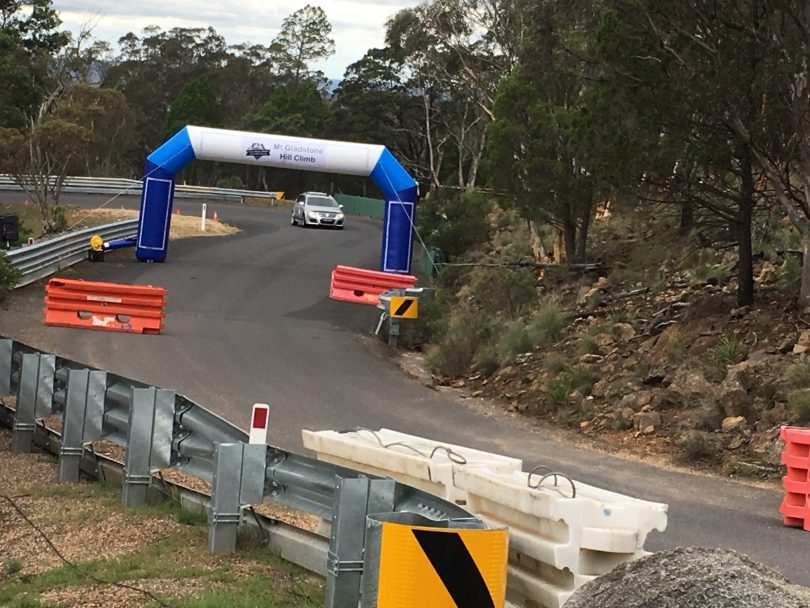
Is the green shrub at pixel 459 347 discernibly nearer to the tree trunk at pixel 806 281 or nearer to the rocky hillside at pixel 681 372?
the rocky hillside at pixel 681 372

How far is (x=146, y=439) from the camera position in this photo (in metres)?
9.41

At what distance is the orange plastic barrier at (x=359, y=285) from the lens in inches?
1123

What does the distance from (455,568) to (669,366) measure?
41.3ft

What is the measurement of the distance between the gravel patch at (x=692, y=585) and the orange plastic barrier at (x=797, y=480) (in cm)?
624

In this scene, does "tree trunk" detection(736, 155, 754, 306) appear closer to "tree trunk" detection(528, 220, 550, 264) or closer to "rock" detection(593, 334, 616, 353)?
"rock" detection(593, 334, 616, 353)

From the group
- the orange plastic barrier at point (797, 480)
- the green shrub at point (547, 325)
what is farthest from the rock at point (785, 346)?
the orange plastic barrier at point (797, 480)

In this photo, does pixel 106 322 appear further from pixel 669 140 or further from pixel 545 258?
pixel 545 258

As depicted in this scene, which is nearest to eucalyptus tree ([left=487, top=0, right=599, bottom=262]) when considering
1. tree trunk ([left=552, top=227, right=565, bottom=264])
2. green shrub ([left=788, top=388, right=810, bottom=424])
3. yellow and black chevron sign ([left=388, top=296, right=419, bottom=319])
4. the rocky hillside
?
tree trunk ([left=552, top=227, right=565, bottom=264])

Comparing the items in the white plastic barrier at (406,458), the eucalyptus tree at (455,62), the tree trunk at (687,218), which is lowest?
the white plastic barrier at (406,458)

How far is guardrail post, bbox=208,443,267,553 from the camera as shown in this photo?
7.88 metres

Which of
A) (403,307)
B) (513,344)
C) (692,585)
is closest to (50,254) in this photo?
(403,307)

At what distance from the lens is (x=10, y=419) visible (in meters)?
13.1

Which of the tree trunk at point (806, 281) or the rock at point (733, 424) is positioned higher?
the tree trunk at point (806, 281)

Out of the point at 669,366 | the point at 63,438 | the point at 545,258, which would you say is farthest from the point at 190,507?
the point at 545,258
